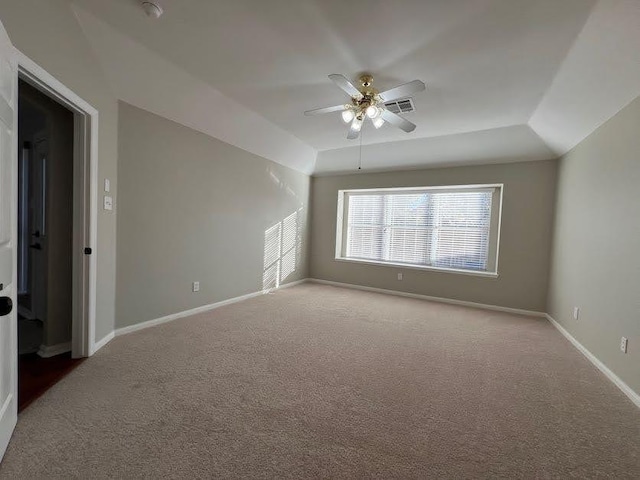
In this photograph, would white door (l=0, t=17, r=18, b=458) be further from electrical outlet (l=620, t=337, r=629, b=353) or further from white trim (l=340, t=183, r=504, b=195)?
white trim (l=340, t=183, r=504, b=195)

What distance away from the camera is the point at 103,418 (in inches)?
65.0

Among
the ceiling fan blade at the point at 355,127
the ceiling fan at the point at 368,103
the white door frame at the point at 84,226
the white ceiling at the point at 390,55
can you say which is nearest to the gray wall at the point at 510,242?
the white ceiling at the point at 390,55

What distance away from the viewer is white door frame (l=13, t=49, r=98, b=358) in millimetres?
2287

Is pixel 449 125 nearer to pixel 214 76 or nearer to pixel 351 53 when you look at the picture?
pixel 351 53

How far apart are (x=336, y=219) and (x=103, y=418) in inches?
182

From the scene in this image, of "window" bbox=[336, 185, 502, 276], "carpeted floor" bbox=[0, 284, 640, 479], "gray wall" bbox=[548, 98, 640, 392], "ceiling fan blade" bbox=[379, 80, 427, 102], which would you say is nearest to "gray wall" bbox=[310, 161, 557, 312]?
"window" bbox=[336, 185, 502, 276]

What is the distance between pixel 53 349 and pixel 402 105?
4.05 meters

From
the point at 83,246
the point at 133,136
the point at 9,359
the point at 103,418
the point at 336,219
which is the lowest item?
the point at 103,418

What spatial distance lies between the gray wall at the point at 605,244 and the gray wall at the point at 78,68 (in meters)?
4.23

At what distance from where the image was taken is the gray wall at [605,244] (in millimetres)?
2209

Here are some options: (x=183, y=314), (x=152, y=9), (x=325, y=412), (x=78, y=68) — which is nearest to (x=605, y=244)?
(x=325, y=412)

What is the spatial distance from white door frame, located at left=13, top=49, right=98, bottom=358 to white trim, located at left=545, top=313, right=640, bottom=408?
4.23m

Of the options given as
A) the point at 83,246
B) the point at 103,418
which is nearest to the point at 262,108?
the point at 83,246

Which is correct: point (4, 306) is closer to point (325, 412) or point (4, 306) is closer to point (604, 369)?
point (325, 412)
